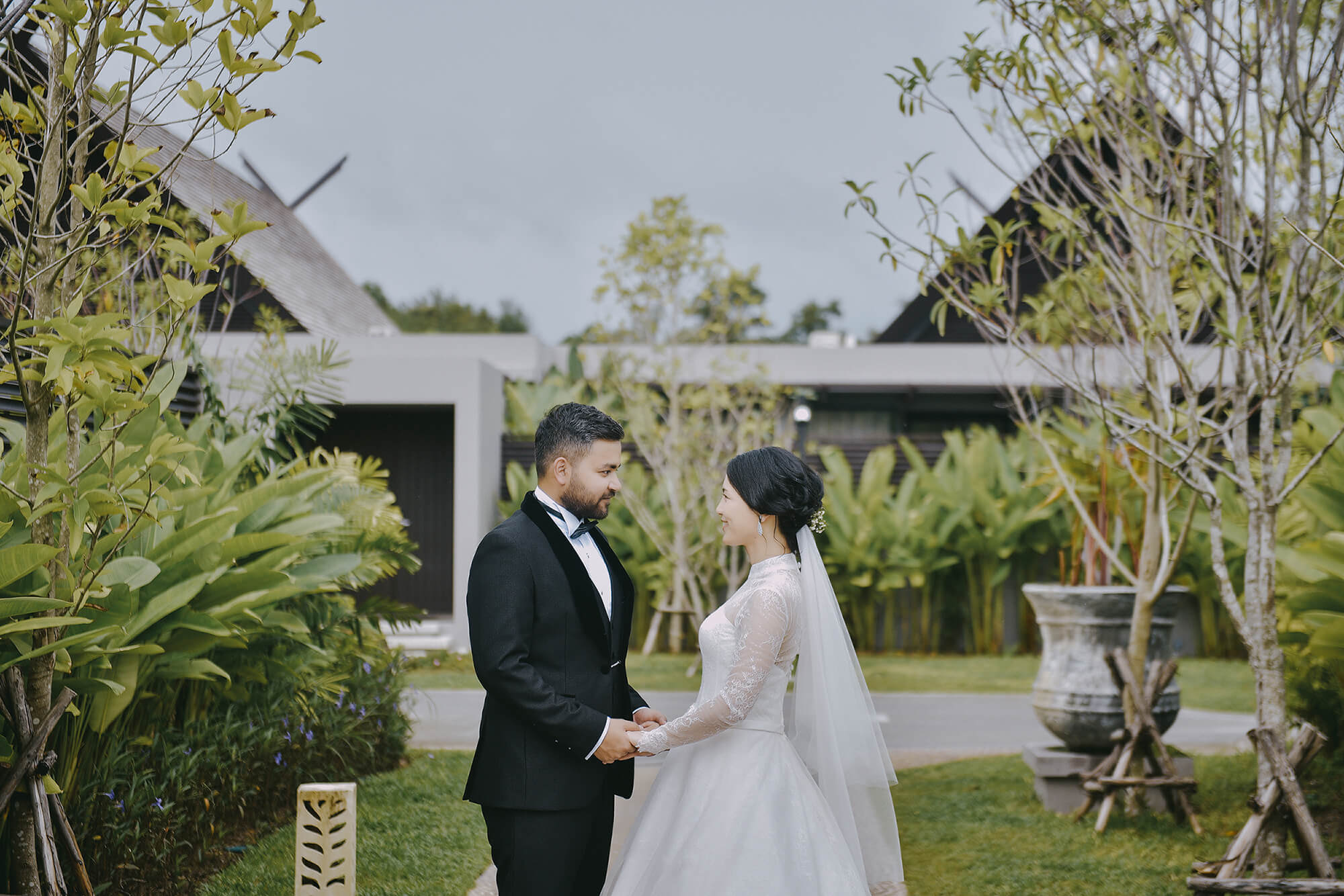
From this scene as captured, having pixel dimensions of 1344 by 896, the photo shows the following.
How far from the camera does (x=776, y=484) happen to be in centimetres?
301

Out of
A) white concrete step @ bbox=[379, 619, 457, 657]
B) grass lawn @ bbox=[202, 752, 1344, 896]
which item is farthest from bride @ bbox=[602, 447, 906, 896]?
white concrete step @ bbox=[379, 619, 457, 657]

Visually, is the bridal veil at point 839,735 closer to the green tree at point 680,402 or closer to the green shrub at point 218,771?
the green shrub at point 218,771

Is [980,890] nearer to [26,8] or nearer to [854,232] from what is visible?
[854,232]

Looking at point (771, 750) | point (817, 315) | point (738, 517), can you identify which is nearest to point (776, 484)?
point (738, 517)

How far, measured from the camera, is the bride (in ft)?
9.34

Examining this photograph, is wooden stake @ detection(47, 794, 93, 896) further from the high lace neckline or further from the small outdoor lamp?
the small outdoor lamp

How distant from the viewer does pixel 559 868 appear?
2732 millimetres

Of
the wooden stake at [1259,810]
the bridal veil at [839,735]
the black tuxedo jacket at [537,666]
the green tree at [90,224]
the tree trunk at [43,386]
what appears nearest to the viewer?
the green tree at [90,224]

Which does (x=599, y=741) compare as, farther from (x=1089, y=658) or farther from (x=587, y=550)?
(x=1089, y=658)

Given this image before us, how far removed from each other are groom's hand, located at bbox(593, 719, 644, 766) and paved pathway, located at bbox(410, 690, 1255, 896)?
343cm

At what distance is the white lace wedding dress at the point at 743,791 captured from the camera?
2.83 meters

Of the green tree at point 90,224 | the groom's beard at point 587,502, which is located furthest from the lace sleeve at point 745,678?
the green tree at point 90,224

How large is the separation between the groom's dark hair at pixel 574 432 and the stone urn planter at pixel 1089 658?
354 centimetres

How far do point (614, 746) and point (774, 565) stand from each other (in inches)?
26.5
